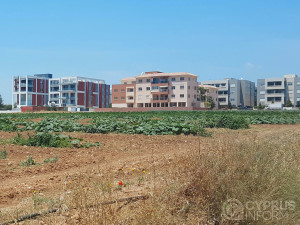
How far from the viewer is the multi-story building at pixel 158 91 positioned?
9262cm

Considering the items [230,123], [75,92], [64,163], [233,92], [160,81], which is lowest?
[64,163]

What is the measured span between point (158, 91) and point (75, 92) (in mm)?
35386

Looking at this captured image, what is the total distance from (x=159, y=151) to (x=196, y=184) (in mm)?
7677

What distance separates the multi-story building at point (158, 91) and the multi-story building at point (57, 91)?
18.5 meters

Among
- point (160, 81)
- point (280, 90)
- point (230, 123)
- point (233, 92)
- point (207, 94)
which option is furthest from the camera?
point (233, 92)

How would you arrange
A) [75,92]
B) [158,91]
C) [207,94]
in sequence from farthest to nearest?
[75,92] → [207,94] → [158,91]

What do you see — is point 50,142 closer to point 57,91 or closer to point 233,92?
point 57,91

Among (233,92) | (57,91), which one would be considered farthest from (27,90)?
(233,92)

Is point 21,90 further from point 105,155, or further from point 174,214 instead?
point 174,214

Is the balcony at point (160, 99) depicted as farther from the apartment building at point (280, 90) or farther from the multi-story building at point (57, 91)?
the apartment building at point (280, 90)

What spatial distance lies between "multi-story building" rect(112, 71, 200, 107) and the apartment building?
115ft

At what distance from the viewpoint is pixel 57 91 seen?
118312 mm

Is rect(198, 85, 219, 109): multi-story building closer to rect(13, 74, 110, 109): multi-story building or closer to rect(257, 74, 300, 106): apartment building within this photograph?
rect(257, 74, 300, 106): apartment building

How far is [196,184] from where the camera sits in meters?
5.52
